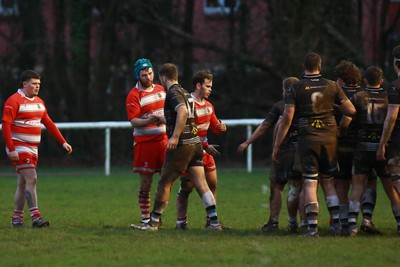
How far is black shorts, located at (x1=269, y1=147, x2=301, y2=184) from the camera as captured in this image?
12312 mm

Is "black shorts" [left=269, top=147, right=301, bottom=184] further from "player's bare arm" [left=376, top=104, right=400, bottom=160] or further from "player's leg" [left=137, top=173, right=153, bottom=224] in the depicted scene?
"player's leg" [left=137, top=173, right=153, bottom=224]

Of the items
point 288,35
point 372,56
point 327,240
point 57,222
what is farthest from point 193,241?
point 372,56

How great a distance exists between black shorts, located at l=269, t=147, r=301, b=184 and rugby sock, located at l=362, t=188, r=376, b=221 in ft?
2.80

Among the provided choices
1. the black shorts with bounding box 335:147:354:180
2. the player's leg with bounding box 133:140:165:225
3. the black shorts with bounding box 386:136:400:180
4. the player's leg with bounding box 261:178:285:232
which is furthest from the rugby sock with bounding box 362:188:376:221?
the player's leg with bounding box 133:140:165:225

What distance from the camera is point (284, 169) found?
41.3 feet

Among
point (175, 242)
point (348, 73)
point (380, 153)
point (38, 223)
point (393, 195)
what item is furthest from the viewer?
point (38, 223)

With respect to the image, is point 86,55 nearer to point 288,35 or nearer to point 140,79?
point 288,35

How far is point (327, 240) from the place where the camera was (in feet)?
37.1

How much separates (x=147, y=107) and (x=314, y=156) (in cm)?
251

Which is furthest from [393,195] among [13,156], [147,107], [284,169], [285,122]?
[13,156]

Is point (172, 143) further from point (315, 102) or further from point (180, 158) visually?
point (315, 102)

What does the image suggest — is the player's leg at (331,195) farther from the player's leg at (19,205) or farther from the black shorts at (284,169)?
the player's leg at (19,205)

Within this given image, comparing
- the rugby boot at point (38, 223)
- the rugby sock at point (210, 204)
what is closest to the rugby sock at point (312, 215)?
the rugby sock at point (210, 204)

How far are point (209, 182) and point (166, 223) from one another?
39.3 inches
